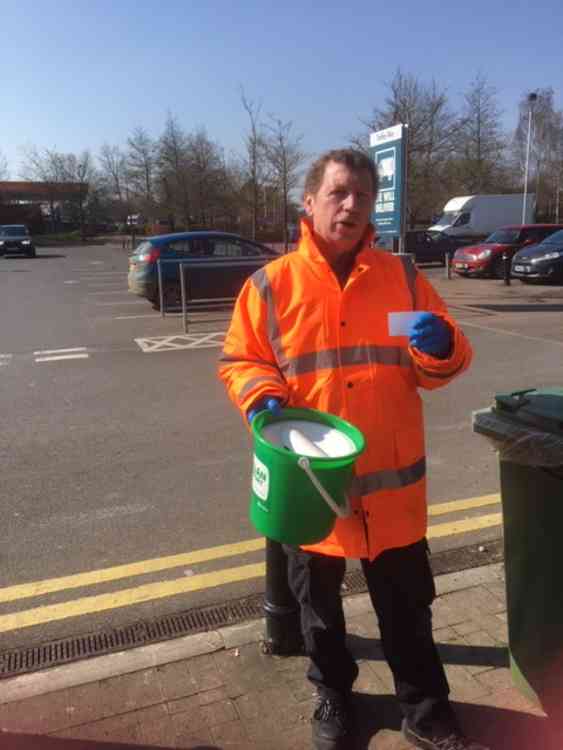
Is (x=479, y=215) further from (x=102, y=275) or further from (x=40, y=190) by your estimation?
(x=40, y=190)

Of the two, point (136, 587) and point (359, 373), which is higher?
point (359, 373)

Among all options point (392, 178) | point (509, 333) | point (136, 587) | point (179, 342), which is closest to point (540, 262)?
point (392, 178)

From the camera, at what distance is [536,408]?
77.3 inches

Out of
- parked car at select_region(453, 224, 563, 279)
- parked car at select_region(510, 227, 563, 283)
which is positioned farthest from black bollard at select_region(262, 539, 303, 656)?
parked car at select_region(453, 224, 563, 279)

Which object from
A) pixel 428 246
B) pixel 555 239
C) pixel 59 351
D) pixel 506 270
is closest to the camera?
pixel 59 351

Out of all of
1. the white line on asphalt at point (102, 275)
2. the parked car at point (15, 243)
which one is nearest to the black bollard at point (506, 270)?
the white line on asphalt at point (102, 275)

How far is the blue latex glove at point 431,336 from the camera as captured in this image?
1.88 m

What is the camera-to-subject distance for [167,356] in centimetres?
866

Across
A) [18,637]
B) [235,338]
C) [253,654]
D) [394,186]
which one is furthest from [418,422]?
[394,186]

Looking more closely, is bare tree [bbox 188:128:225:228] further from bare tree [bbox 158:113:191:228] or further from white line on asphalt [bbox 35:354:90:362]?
white line on asphalt [bbox 35:354:90:362]

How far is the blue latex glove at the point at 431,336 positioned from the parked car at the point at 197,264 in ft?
31.9

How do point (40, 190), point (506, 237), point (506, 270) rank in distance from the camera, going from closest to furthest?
point (506, 270) → point (506, 237) → point (40, 190)

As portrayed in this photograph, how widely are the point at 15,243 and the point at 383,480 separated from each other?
3624 cm

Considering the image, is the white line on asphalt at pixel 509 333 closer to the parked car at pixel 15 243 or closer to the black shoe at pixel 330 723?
the black shoe at pixel 330 723
